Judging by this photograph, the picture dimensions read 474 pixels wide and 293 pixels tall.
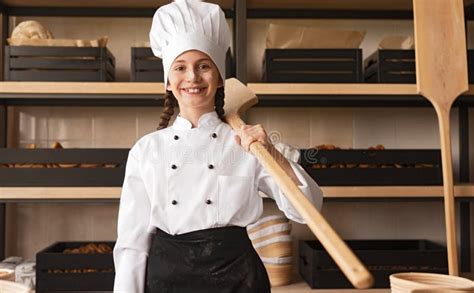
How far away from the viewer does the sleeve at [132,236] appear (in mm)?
1175

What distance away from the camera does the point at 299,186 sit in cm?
111

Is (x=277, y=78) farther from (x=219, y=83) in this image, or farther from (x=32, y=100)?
(x=32, y=100)

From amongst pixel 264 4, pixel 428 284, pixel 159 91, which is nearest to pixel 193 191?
pixel 428 284

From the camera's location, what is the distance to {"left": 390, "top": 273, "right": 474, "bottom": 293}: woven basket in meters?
1.13

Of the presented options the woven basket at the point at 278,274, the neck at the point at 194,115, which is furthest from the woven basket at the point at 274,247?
the neck at the point at 194,115

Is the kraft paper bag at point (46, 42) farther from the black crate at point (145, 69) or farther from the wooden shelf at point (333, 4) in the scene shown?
the wooden shelf at point (333, 4)

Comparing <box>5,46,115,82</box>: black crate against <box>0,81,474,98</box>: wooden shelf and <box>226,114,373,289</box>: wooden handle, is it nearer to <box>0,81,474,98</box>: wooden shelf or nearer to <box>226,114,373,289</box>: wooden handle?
<box>0,81,474,98</box>: wooden shelf

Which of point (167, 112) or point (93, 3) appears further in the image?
point (93, 3)

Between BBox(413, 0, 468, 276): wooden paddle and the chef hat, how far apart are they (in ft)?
3.18

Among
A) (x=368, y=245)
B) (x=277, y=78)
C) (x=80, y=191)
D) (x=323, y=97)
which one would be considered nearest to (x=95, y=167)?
(x=80, y=191)

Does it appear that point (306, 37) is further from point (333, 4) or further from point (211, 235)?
point (211, 235)

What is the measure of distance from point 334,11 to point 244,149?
142 cm

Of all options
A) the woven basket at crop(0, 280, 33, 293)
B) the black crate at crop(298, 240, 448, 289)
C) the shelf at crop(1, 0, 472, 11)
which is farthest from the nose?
the shelf at crop(1, 0, 472, 11)

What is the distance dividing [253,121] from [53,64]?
0.86 meters
